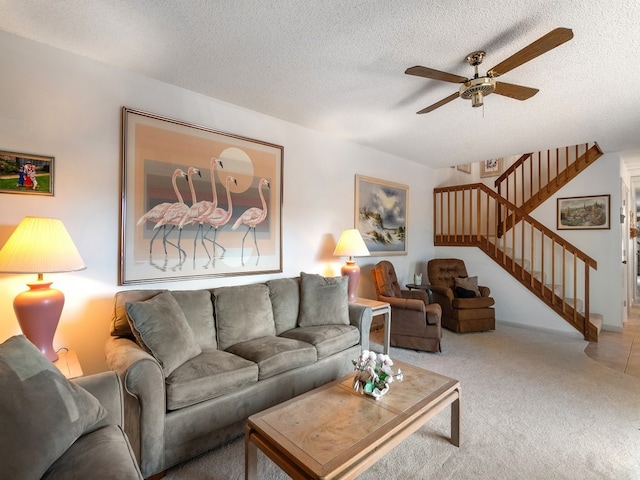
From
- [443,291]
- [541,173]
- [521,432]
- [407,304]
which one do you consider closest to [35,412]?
[521,432]

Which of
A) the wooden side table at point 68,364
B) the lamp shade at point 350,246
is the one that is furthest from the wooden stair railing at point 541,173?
the wooden side table at point 68,364

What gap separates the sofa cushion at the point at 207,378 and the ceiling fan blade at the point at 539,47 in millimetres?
2423

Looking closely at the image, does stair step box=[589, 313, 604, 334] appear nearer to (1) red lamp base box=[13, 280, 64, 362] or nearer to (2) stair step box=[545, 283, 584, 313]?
(2) stair step box=[545, 283, 584, 313]

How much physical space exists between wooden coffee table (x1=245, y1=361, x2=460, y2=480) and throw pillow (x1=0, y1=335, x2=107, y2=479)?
0.68 metres

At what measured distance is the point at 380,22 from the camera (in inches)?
71.8

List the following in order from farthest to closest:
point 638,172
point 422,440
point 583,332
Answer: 1. point 638,172
2. point 583,332
3. point 422,440

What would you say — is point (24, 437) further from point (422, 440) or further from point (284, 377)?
point (422, 440)

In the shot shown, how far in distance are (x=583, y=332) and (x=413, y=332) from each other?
241cm

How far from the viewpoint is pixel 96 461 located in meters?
1.03

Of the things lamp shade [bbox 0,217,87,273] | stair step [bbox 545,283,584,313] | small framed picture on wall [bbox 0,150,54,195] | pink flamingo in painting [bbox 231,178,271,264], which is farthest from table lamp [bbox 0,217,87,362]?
stair step [bbox 545,283,584,313]

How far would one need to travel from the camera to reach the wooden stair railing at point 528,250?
4215mm

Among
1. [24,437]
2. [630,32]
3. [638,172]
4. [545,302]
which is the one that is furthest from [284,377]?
[638,172]

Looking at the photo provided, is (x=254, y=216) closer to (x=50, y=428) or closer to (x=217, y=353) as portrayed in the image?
(x=217, y=353)

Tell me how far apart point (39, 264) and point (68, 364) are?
595 millimetres
